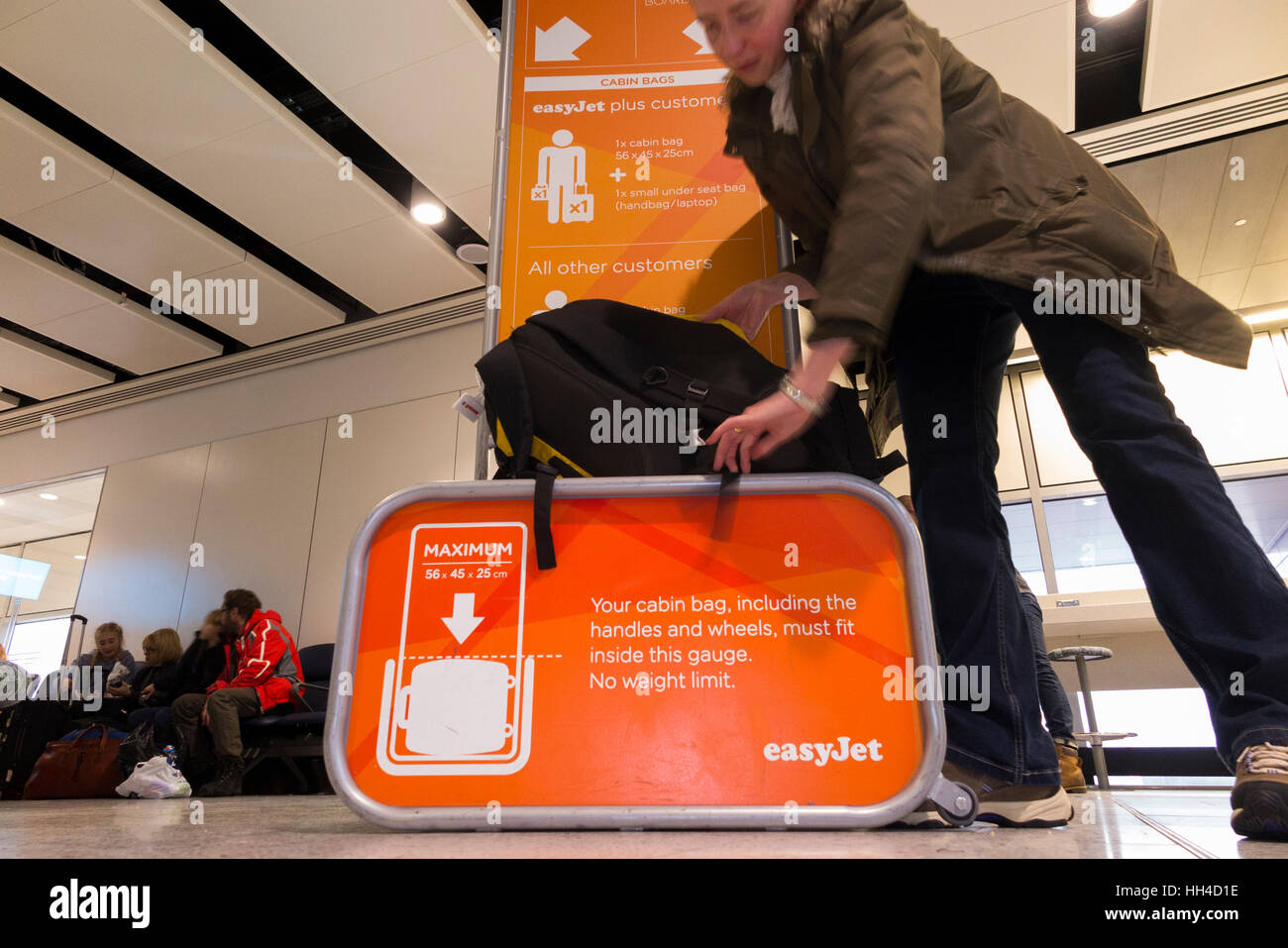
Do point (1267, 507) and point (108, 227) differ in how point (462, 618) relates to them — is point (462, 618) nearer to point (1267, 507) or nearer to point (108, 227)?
point (108, 227)

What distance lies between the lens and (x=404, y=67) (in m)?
3.61

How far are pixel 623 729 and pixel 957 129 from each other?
93 cm

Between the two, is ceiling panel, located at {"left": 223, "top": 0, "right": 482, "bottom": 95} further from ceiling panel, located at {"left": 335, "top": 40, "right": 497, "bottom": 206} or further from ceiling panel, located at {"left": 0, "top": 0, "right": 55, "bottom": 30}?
ceiling panel, located at {"left": 0, "top": 0, "right": 55, "bottom": 30}

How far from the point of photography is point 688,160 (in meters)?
1.77

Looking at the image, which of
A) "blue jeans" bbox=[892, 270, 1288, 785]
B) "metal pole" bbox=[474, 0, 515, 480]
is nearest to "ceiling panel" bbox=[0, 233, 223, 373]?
"metal pole" bbox=[474, 0, 515, 480]

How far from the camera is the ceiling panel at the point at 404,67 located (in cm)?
333

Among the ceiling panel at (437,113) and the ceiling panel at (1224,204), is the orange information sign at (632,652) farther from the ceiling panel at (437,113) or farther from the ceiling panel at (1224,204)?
the ceiling panel at (1224,204)

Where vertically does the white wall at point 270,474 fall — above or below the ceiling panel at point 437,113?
below

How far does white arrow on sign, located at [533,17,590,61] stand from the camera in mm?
1927

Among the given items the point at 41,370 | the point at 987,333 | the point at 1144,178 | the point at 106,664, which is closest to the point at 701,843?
the point at 987,333

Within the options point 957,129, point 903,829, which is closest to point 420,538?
point 903,829

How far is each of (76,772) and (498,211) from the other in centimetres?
360

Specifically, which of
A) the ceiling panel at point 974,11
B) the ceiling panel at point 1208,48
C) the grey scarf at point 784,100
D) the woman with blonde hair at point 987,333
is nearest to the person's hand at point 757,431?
the woman with blonde hair at point 987,333
